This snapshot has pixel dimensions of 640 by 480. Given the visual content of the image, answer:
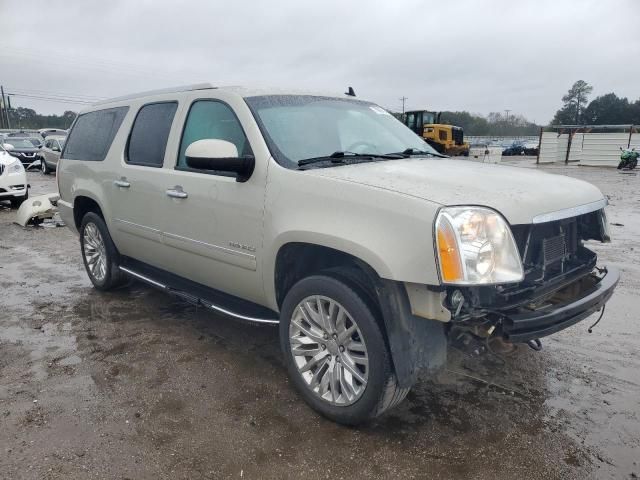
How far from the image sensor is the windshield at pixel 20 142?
2548 cm

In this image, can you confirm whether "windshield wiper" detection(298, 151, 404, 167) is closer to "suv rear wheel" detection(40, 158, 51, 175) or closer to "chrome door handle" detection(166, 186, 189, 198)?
"chrome door handle" detection(166, 186, 189, 198)

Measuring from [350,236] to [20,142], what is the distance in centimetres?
2872

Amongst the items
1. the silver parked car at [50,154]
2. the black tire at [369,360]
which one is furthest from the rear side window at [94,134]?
the silver parked car at [50,154]

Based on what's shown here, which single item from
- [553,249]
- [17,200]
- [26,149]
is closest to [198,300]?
[553,249]

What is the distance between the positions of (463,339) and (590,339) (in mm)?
2111

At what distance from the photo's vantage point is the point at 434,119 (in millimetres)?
33188

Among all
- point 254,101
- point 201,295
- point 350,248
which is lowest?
point 201,295

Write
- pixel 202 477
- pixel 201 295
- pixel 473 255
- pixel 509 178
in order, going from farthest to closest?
pixel 201 295
pixel 509 178
pixel 202 477
pixel 473 255

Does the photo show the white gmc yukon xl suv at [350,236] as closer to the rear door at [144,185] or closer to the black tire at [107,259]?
the rear door at [144,185]

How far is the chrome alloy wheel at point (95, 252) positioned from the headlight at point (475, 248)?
12.8 feet

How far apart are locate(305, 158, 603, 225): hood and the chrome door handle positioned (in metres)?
1.15

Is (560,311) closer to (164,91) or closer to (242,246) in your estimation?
(242,246)

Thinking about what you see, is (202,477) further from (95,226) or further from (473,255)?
(95,226)

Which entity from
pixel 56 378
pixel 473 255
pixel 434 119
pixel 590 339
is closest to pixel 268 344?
pixel 56 378
